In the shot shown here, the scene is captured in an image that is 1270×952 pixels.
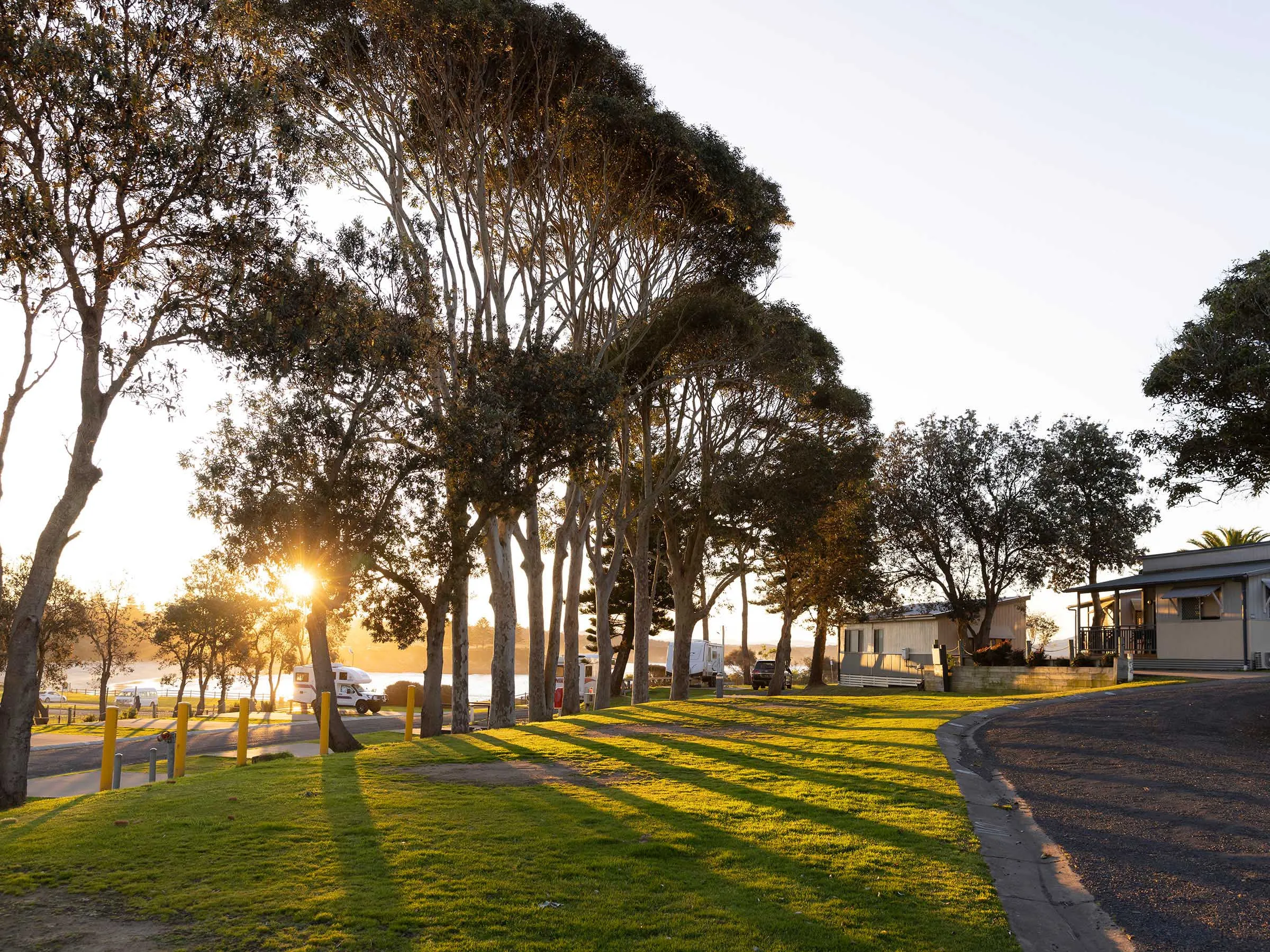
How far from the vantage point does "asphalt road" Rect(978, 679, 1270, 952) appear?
649cm

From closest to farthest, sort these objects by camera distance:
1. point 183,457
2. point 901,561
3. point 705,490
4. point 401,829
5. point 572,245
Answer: point 401,829 < point 183,457 < point 572,245 < point 705,490 < point 901,561

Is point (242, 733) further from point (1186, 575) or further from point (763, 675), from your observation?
point (763, 675)

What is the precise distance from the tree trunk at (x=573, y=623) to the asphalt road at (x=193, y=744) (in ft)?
24.4

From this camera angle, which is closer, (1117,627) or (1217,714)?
(1217,714)

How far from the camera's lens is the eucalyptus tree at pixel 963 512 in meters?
42.0

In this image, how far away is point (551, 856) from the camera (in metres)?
7.89

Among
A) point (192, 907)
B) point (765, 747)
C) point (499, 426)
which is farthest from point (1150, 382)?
point (192, 907)

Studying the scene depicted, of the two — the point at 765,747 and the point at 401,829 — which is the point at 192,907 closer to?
the point at 401,829

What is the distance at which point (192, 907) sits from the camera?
21.8 feet

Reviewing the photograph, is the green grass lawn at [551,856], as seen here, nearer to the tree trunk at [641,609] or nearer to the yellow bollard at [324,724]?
the yellow bollard at [324,724]

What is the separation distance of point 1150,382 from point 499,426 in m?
12.1

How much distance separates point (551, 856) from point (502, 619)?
52.9 ft

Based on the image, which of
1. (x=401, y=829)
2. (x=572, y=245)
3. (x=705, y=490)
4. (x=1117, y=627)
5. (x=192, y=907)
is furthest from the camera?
(x=1117, y=627)

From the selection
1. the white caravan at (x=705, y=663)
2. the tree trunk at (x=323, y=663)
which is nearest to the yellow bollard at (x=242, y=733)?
the tree trunk at (x=323, y=663)
